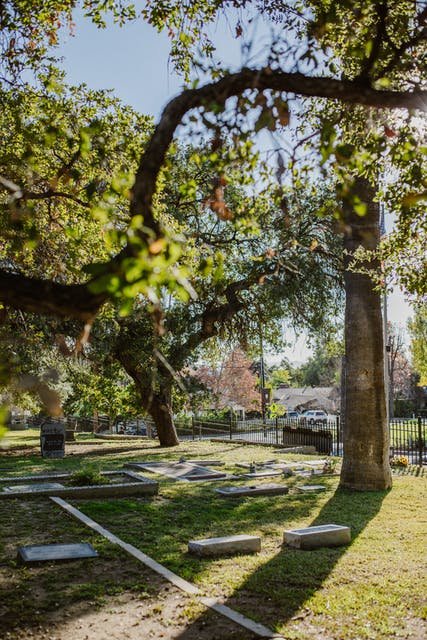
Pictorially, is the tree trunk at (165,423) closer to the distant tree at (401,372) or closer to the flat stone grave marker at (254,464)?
the flat stone grave marker at (254,464)

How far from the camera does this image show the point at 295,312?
901 inches

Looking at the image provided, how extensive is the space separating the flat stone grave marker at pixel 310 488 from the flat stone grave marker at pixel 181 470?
2210 mm

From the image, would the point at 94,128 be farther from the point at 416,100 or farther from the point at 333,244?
the point at 333,244

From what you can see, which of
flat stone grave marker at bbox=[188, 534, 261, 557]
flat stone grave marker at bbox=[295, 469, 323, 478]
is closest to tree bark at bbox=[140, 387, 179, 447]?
flat stone grave marker at bbox=[295, 469, 323, 478]

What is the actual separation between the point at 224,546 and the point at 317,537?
4.45ft

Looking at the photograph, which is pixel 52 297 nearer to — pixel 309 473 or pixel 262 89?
pixel 262 89

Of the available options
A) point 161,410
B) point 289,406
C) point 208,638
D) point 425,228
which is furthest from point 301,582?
point 289,406

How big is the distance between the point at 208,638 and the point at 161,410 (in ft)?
66.5

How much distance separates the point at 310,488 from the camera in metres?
14.1

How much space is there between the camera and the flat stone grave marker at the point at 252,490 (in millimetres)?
12984

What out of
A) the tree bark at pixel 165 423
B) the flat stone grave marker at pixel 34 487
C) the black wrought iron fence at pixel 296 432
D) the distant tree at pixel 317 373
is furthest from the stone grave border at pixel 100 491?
the distant tree at pixel 317 373

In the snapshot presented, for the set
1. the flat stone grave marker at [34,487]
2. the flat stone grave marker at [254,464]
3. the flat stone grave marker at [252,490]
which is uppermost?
the flat stone grave marker at [254,464]

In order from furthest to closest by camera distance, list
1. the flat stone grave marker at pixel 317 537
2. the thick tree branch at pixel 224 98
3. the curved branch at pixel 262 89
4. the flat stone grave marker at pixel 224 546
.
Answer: the flat stone grave marker at pixel 317 537 → the flat stone grave marker at pixel 224 546 → the curved branch at pixel 262 89 → the thick tree branch at pixel 224 98

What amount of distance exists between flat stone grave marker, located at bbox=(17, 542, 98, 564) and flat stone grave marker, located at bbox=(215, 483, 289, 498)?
5.11 m
